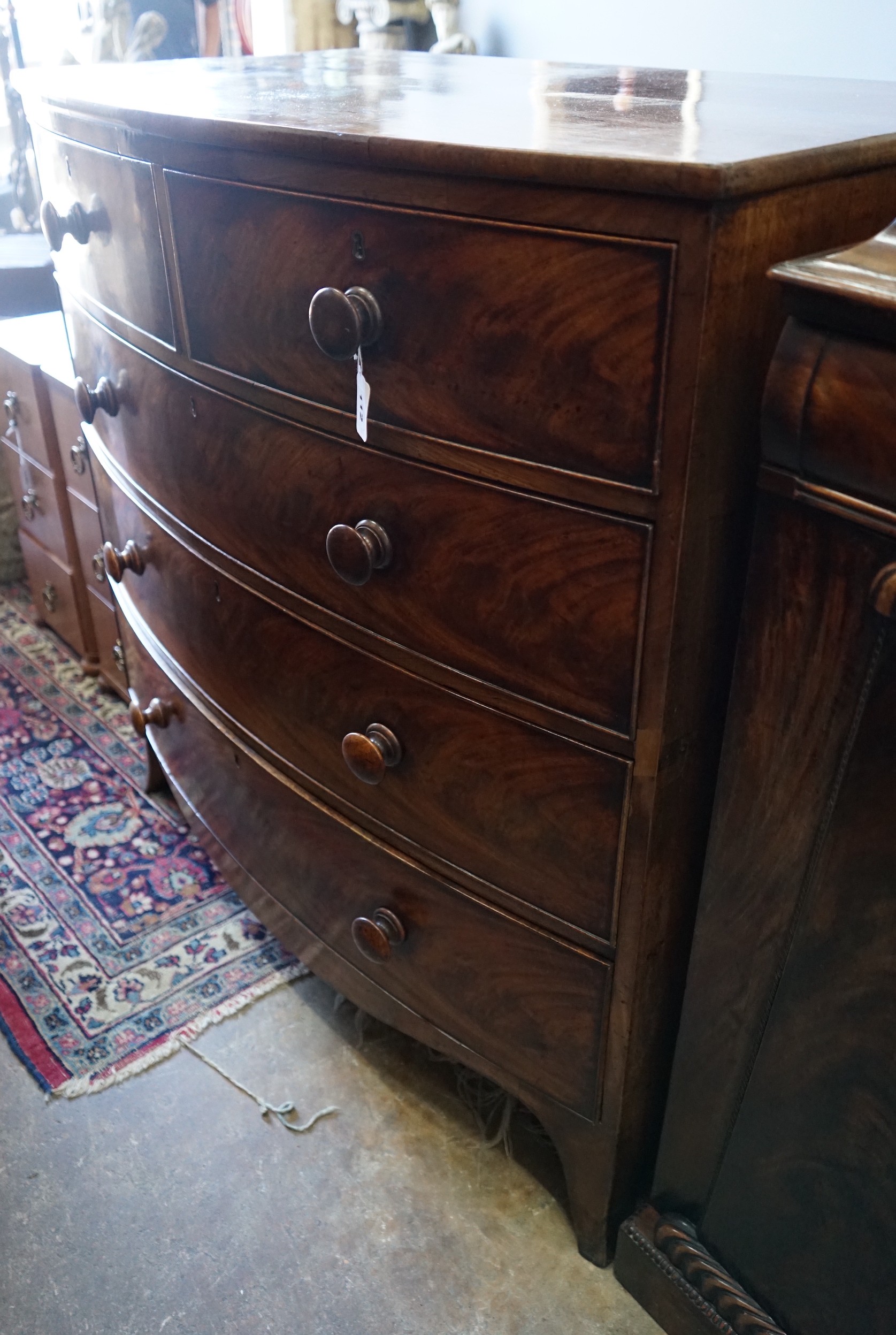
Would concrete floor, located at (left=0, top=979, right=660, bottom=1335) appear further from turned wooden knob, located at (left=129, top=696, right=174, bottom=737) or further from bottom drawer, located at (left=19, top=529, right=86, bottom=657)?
bottom drawer, located at (left=19, top=529, right=86, bottom=657)

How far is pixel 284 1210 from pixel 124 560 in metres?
0.77

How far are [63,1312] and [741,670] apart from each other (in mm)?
917

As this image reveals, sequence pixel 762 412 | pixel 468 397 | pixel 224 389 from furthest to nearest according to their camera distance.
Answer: pixel 224 389 → pixel 468 397 → pixel 762 412

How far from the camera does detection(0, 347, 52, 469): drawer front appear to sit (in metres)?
1.87

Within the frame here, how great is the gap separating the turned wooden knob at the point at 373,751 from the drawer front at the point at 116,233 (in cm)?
43

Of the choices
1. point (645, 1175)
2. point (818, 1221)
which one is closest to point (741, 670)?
point (818, 1221)

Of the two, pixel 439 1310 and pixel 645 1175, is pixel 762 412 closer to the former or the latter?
pixel 645 1175

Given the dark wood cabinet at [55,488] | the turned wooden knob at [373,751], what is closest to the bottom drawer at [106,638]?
the dark wood cabinet at [55,488]

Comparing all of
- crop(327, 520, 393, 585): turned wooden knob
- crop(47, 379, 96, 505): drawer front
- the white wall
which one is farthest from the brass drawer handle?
crop(327, 520, 393, 585): turned wooden knob

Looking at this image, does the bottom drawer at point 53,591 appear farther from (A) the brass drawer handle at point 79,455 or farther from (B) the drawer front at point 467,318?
(B) the drawer front at point 467,318

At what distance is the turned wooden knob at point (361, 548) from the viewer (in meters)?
0.86

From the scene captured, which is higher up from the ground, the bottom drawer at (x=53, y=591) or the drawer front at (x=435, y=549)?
the drawer front at (x=435, y=549)

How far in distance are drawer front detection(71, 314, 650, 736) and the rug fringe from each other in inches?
25.0

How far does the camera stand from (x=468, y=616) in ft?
2.74
